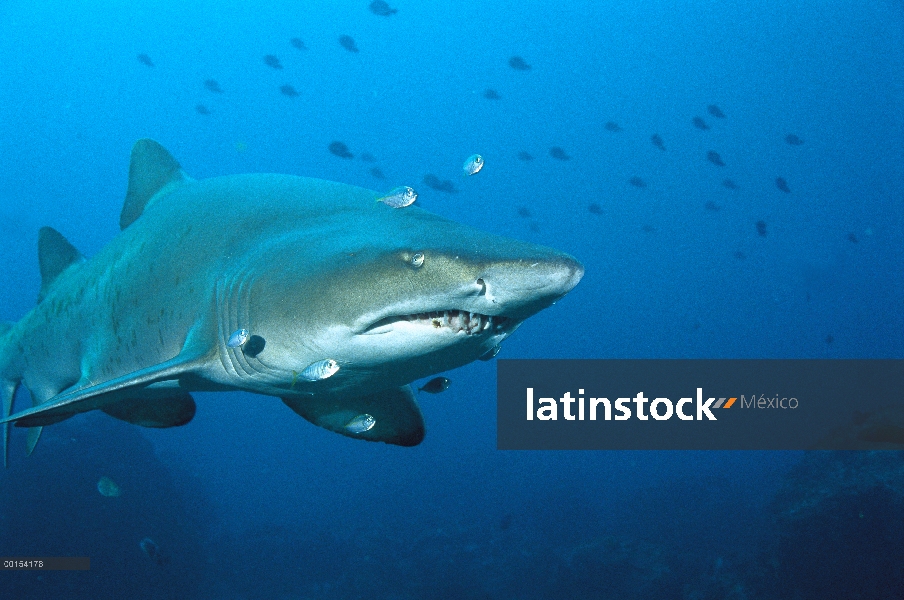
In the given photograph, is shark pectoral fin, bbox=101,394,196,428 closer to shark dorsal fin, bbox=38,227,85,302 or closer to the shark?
the shark

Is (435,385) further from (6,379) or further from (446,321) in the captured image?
(6,379)

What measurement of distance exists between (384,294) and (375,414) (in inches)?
76.3

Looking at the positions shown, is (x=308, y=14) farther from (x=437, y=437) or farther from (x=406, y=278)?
(x=406, y=278)

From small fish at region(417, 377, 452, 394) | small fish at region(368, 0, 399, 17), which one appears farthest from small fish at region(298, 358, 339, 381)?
small fish at region(368, 0, 399, 17)

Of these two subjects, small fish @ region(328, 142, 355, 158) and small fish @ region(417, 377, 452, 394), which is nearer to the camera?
small fish @ region(417, 377, 452, 394)

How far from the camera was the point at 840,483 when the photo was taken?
1205 cm

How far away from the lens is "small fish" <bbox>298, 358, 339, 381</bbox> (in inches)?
86.4
